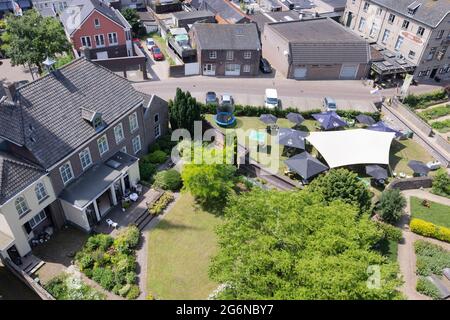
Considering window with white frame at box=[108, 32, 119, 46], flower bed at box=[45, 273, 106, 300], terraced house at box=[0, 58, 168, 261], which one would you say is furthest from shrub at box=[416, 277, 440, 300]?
window with white frame at box=[108, 32, 119, 46]

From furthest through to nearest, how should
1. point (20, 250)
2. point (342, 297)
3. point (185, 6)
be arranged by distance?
point (185, 6), point (20, 250), point (342, 297)

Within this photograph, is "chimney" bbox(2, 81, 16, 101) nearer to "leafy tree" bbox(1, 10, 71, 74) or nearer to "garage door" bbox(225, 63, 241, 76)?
"leafy tree" bbox(1, 10, 71, 74)

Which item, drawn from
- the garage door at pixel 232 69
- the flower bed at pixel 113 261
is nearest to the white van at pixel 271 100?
the garage door at pixel 232 69

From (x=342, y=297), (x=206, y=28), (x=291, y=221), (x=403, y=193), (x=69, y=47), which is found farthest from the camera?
(x=206, y=28)

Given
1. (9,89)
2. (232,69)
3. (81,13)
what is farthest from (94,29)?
(9,89)

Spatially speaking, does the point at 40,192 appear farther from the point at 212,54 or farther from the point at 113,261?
the point at 212,54

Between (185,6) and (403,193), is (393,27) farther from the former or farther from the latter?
(185,6)

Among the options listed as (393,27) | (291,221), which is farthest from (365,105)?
(291,221)

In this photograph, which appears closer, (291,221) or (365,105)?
(291,221)
